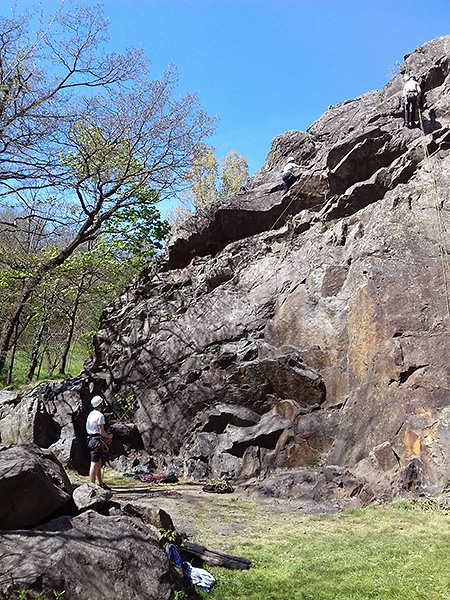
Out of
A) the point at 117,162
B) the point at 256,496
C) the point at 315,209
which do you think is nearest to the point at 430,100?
the point at 315,209

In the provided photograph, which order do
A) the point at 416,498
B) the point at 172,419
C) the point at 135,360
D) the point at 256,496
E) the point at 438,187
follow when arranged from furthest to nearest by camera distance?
the point at 135,360 → the point at 172,419 → the point at 438,187 → the point at 256,496 → the point at 416,498

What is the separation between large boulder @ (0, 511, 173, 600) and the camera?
4.36 m

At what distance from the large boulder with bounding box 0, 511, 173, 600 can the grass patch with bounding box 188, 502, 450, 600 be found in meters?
0.85

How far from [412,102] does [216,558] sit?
15.0m

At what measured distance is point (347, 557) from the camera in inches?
249

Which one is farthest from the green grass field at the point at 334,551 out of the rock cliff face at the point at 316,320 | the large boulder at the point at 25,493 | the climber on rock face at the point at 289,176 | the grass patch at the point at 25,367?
the grass patch at the point at 25,367

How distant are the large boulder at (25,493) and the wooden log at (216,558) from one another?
1647 mm

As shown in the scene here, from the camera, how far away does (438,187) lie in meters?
12.9

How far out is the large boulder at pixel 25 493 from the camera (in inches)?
200

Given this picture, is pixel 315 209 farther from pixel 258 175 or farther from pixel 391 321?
pixel 391 321

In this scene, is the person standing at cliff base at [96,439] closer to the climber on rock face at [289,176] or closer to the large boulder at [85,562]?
the large boulder at [85,562]

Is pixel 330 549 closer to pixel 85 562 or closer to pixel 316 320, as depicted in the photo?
pixel 85 562

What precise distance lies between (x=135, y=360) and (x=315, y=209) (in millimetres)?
8643

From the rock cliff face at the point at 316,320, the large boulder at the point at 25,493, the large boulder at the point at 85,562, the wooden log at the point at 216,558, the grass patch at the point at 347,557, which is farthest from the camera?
the rock cliff face at the point at 316,320
